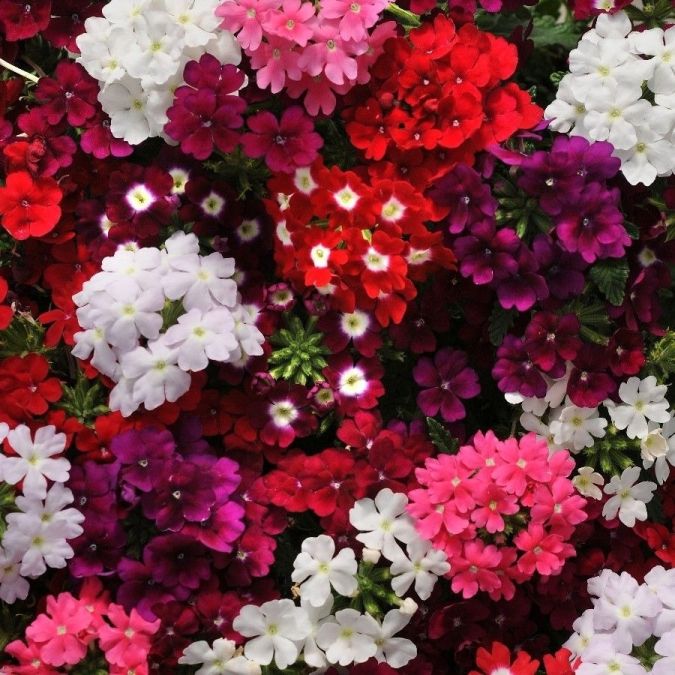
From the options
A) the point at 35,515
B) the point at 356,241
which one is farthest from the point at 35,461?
the point at 356,241

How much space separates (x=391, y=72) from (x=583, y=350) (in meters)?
0.72

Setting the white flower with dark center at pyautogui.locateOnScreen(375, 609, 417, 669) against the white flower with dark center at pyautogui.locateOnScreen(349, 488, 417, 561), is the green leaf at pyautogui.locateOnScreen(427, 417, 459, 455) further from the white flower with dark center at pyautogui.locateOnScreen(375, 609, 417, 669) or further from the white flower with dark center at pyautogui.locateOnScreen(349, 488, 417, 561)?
the white flower with dark center at pyautogui.locateOnScreen(375, 609, 417, 669)

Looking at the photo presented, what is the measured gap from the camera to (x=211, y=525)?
80.0 inches

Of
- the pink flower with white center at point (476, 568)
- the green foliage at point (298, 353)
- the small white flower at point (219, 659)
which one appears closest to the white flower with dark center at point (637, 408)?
the pink flower with white center at point (476, 568)

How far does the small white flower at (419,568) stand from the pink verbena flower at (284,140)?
32.2 inches

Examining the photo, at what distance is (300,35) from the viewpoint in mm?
2018

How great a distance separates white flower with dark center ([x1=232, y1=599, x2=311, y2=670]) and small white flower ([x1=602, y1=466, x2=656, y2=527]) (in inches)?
27.4

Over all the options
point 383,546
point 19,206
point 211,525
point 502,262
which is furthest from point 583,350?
point 19,206

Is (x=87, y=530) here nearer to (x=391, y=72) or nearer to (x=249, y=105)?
(x=249, y=105)

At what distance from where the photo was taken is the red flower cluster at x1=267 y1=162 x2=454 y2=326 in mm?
2070

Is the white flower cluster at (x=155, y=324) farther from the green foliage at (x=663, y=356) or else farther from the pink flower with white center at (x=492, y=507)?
the green foliage at (x=663, y=356)

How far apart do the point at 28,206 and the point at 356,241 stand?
71 centimetres

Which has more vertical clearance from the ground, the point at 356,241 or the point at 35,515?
the point at 356,241

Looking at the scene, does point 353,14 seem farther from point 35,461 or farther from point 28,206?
point 35,461
